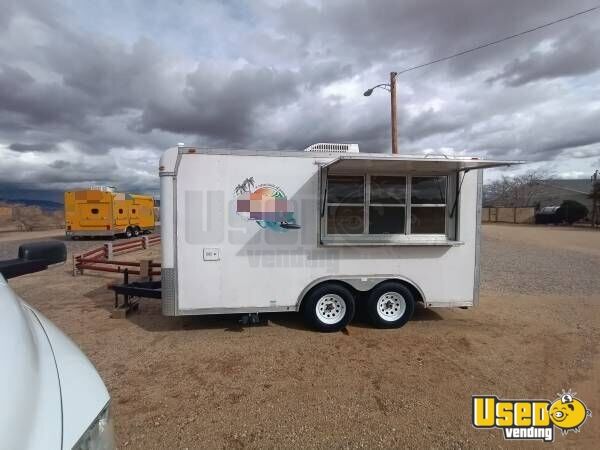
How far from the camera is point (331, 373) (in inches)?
148

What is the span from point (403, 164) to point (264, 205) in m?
2.12

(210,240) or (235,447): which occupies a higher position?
(210,240)

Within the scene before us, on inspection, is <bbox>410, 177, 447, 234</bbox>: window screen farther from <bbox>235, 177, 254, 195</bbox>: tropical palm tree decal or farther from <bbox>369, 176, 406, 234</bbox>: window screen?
<bbox>235, 177, 254, 195</bbox>: tropical palm tree decal

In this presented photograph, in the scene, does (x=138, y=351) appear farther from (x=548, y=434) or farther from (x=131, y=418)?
(x=548, y=434)

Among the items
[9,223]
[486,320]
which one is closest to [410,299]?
[486,320]

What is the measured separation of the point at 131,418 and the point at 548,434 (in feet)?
12.7

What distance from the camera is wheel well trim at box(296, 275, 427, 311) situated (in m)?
4.80

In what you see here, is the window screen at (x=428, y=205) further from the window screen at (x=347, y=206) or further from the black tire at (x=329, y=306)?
the black tire at (x=329, y=306)

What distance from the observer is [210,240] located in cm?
462

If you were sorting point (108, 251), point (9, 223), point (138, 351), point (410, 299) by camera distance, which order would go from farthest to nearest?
point (9, 223) < point (108, 251) < point (410, 299) < point (138, 351)

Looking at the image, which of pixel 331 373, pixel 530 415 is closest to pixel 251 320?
pixel 331 373

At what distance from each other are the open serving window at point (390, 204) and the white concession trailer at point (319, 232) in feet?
0.05

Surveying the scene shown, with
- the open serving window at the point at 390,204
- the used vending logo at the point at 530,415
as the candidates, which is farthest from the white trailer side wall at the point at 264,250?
the used vending logo at the point at 530,415

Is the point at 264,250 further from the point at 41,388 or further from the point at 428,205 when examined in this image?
the point at 41,388
